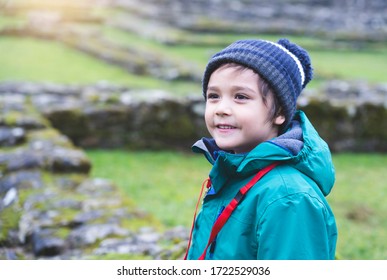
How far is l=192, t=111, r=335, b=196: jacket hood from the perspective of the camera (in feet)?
5.87

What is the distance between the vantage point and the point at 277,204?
167 centimetres

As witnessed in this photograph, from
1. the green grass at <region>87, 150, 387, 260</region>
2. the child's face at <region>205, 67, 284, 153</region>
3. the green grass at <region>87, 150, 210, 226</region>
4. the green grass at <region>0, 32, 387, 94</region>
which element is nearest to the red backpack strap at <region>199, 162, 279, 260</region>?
the child's face at <region>205, 67, 284, 153</region>

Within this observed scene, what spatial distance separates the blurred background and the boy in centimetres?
112

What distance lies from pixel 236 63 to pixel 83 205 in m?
2.26

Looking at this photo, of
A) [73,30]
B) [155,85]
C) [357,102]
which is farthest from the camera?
[73,30]

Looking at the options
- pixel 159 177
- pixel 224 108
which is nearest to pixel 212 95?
pixel 224 108

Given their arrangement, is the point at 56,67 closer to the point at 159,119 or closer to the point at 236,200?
the point at 159,119

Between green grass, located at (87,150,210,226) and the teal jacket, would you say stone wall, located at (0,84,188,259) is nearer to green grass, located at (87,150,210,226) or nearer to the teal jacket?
green grass, located at (87,150,210,226)

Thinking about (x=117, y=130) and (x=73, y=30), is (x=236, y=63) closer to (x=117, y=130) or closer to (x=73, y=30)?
(x=117, y=130)

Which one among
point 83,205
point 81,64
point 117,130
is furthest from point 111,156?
point 81,64

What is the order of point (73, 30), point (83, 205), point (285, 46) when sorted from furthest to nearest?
1. point (73, 30)
2. point (83, 205)
3. point (285, 46)

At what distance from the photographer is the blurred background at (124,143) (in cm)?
355

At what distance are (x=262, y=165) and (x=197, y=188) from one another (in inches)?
158

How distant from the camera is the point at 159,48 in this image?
15344 millimetres
